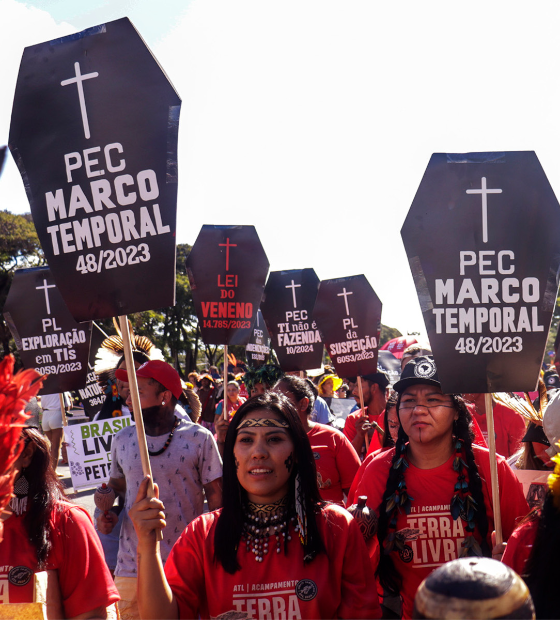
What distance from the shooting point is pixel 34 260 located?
2722 centimetres

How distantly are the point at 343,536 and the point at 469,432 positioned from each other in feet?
3.59

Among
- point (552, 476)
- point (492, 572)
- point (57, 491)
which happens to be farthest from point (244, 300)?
point (492, 572)

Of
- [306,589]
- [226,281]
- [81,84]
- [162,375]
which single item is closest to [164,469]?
[162,375]

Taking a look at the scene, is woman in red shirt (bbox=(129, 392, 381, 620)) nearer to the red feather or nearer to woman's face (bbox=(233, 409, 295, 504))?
woman's face (bbox=(233, 409, 295, 504))

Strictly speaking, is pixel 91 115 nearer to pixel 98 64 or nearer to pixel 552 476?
pixel 98 64

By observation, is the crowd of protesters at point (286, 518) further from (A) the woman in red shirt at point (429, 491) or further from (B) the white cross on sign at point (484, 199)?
(B) the white cross on sign at point (484, 199)

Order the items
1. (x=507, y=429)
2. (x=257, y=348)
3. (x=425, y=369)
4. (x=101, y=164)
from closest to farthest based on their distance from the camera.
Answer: (x=101, y=164) < (x=425, y=369) < (x=507, y=429) < (x=257, y=348)

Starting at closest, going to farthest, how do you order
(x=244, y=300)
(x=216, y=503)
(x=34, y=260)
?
(x=216, y=503), (x=244, y=300), (x=34, y=260)

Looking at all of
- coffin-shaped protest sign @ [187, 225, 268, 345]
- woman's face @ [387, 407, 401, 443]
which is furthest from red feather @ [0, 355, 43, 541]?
coffin-shaped protest sign @ [187, 225, 268, 345]

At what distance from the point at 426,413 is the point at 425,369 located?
9.1 inches

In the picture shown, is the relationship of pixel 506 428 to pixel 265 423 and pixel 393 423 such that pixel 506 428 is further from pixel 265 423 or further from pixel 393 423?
pixel 265 423

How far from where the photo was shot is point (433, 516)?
296cm

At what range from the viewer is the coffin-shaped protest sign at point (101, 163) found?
8.50ft

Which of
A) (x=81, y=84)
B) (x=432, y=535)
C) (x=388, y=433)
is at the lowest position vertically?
(x=432, y=535)
